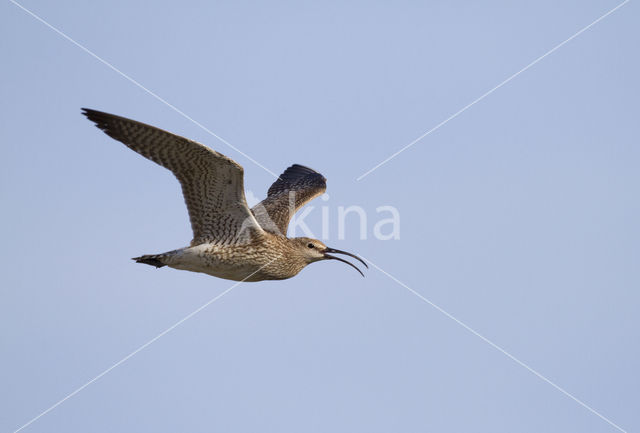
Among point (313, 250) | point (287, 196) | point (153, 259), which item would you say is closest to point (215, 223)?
point (153, 259)

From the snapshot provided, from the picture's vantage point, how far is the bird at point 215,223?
15.4 m

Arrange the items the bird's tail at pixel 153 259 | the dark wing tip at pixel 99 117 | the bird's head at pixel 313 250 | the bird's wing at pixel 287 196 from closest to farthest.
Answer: the dark wing tip at pixel 99 117 < the bird's tail at pixel 153 259 < the bird's head at pixel 313 250 < the bird's wing at pixel 287 196

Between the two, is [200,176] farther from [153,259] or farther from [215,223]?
[153,259]

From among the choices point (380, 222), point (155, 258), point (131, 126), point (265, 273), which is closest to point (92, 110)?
point (131, 126)

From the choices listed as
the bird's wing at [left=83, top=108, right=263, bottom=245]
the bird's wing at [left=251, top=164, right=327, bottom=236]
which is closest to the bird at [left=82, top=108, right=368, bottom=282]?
the bird's wing at [left=83, top=108, right=263, bottom=245]

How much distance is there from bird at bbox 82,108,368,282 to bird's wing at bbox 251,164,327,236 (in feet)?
1.06

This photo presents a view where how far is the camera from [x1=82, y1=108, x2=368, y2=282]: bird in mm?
15352

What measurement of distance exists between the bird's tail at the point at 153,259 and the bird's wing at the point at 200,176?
2.13 ft

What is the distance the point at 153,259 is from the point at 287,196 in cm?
496

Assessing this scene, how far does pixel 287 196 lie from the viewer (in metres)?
21.4

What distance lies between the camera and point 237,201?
16391mm

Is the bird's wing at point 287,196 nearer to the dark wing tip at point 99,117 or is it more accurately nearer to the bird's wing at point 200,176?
the bird's wing at point 200,176

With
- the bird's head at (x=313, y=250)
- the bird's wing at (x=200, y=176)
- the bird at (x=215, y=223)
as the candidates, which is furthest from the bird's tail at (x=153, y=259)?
the bird's head at (x=313, y=250)

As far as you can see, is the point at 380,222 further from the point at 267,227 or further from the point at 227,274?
the point at 227,274
